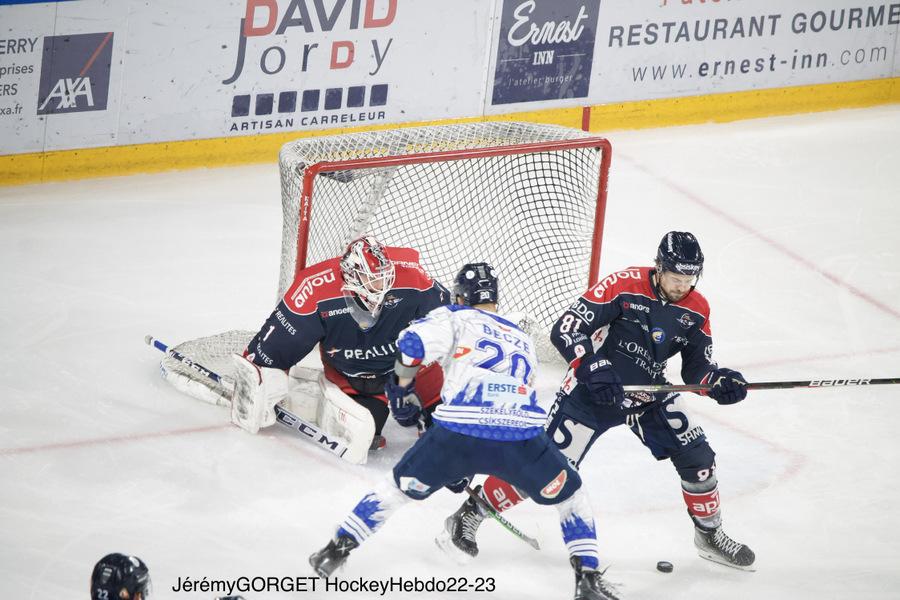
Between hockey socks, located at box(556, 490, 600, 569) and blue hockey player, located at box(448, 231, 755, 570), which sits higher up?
blue hockey player, located at box(448, 231, 755, 570)

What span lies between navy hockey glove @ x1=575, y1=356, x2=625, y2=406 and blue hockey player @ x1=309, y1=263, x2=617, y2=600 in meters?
0.28

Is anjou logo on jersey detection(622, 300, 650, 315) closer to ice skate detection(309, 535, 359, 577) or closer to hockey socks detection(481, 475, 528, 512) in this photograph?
hockey socks detection(481, 475, 528, 512)

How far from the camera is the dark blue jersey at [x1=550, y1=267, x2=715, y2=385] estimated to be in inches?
176

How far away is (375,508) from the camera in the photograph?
4.12m

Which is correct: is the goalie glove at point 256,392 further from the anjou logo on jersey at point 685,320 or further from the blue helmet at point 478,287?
the anjou logo on jersey at point 685,320

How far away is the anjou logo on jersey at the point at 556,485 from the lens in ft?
13.4

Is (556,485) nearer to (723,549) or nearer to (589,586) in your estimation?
(589,586)

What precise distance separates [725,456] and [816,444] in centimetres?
38

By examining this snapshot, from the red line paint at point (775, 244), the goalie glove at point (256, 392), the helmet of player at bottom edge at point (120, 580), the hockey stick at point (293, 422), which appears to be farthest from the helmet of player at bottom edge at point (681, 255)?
the red line paint at point (775, 244)

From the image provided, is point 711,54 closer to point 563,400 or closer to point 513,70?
point 513,70

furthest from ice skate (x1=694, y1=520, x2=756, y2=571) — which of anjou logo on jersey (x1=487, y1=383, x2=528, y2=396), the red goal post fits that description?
the red goal post

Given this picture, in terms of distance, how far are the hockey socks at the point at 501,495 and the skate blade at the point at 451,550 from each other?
175mm

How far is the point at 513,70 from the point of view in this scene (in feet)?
27.0

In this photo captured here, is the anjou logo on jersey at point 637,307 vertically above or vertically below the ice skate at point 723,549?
above
